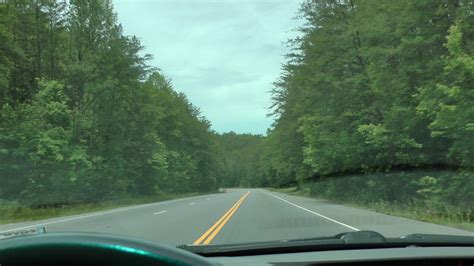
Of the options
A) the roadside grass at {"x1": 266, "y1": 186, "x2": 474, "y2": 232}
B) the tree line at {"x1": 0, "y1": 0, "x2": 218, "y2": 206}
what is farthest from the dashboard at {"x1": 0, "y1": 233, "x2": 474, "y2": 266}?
the tree line at {"x1": 0, "y1": 0, "x2": 218, "y2": 206}

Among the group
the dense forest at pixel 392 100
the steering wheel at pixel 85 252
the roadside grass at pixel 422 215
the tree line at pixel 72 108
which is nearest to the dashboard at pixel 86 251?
the steering wheel at pixel 85 252

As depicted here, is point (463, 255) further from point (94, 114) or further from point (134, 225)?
point (94, 114)

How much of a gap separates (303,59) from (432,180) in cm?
2193

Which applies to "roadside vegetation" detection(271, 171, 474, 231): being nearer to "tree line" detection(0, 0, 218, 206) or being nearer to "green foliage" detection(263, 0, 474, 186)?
"green foliage" detection(263, 0, 474, 186)

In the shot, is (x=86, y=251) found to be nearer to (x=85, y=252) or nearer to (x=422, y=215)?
(x=85, y=252)

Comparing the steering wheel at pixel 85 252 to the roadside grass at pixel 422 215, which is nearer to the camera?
the steering wheel at pixel 85 252

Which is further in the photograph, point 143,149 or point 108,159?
point 143,149

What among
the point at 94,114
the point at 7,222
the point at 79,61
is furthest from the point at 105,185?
the point at 7,222

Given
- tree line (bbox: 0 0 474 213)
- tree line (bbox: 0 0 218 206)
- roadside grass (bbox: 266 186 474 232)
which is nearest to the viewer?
roadside grass (bbox: 266 186 474 232)

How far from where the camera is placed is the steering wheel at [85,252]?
1.43 meters

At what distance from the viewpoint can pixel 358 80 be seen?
31.9 m

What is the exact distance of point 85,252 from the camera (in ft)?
4.73

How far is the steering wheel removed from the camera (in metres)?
1.43

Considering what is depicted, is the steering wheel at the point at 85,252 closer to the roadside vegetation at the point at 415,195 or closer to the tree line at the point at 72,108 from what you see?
the roadside vegetation at the point at 415,195
